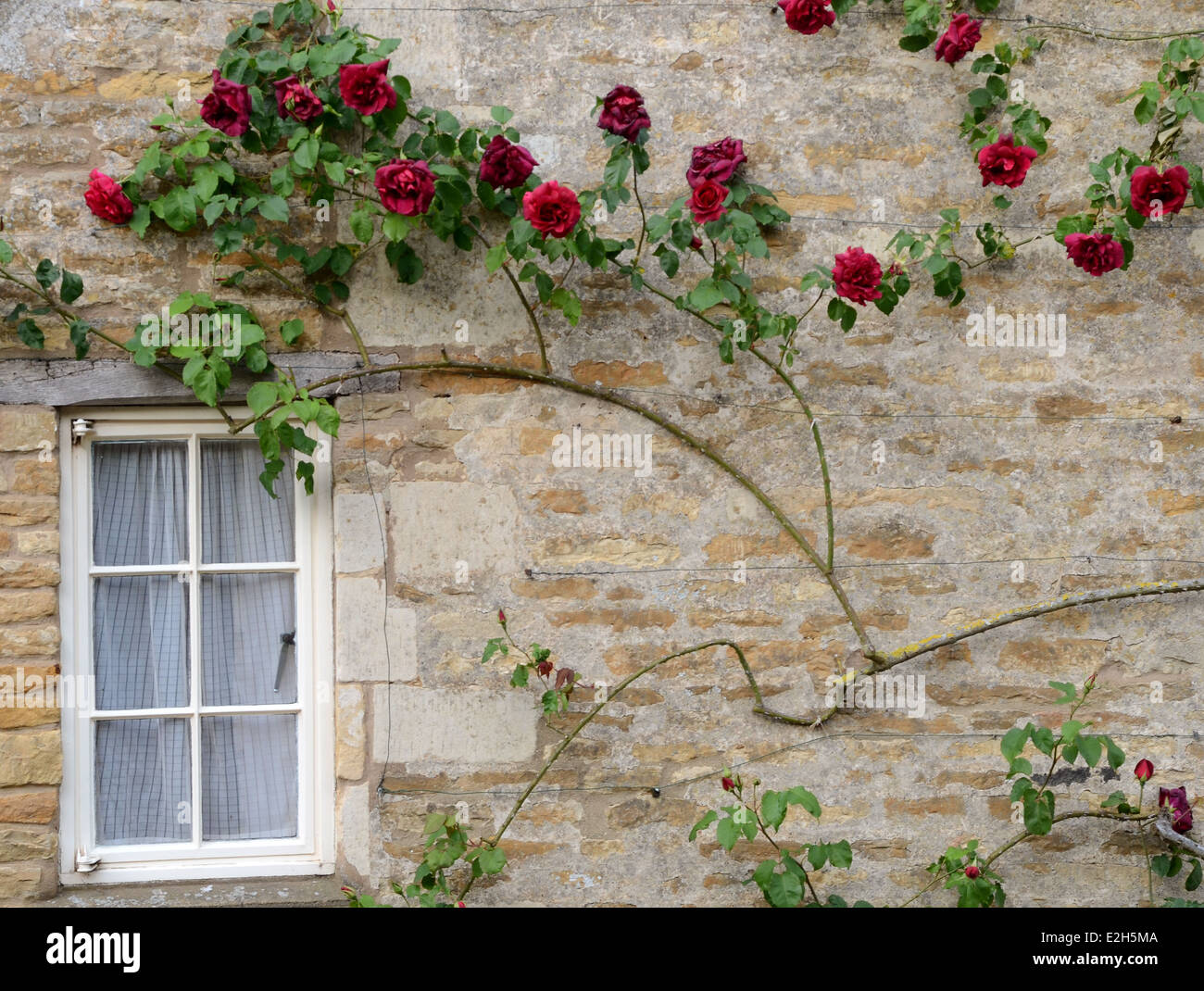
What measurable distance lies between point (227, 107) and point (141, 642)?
1.56m

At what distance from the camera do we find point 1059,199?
3186mm

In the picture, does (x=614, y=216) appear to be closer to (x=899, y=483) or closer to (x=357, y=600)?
(x=899, y=483)

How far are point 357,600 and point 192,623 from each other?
1.63 ft

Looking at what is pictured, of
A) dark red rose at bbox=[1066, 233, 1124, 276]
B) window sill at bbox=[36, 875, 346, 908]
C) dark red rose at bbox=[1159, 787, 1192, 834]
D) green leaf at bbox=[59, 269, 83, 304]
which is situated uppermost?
dark red rose at bbox=[1066, 233, 1124, 276]

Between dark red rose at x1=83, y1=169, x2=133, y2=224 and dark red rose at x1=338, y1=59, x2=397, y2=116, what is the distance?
696 millimetres

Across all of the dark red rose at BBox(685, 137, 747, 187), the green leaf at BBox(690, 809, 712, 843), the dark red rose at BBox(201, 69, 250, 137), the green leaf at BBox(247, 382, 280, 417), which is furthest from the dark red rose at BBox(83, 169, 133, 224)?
the green leaf at BBox(690, 809, 712, 843)

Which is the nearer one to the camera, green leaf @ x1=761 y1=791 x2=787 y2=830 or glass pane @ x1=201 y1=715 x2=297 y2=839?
green leaf @ x1=761 y1=791 x2=787 y2=830

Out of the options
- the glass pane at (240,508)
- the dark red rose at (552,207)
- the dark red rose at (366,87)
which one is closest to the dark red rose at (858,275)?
the dark red rose at (552,207)

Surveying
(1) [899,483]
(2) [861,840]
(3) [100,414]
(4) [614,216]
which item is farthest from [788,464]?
(3) [100,414]

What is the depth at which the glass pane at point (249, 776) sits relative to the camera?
3041 millimetres

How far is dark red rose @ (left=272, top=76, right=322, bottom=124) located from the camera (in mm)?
2814

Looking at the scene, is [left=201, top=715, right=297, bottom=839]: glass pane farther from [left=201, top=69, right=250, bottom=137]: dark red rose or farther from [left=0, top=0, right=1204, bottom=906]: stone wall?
[left=201, top=69, right=250, bottom=137]: dark red rose

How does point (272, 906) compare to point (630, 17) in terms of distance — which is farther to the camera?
point (630, 17)
